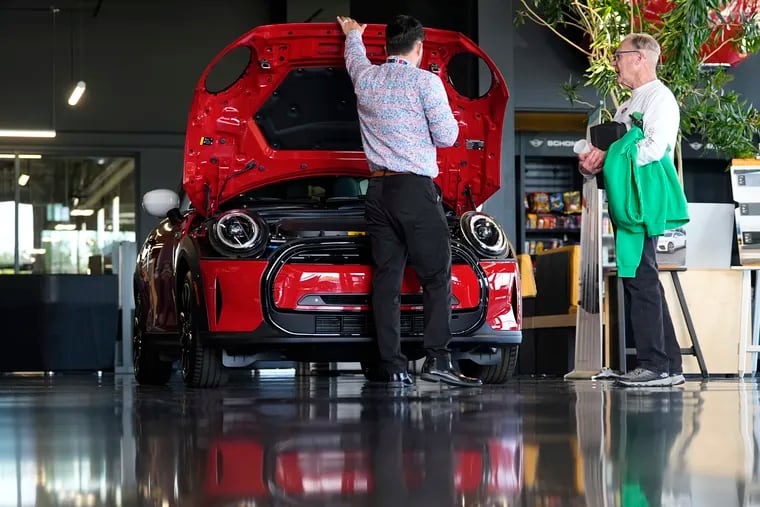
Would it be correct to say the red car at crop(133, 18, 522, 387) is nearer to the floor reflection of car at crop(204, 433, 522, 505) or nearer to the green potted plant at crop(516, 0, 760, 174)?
the floor reflection of car at crop(204, 433, 522, 505)

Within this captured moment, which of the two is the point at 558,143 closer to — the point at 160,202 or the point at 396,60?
the point at 160,202

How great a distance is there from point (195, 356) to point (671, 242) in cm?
346

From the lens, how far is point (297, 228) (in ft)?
17.3

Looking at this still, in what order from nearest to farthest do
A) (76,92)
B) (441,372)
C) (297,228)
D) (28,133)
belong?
(441,372) < (297,228) < (28,133) < (76,92)

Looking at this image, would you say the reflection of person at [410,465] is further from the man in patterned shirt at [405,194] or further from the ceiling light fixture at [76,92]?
the ceiling light fixture at [76,92]

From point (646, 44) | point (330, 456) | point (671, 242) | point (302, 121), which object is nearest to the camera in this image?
point (330, 456)

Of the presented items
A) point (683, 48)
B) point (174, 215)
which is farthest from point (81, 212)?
point (174, 215)

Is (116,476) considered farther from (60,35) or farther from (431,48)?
(60,35)

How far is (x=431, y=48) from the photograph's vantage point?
224 inches

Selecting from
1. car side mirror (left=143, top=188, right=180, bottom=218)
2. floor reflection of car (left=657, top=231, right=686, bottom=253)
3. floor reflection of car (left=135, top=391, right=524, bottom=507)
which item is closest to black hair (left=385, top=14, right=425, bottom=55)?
car side mirror (left=143, top=188, right=180, bottom=218)

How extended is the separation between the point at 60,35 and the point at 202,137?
975cm

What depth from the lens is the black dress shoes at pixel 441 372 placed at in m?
5.02

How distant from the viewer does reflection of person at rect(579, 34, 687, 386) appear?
536 centimetres

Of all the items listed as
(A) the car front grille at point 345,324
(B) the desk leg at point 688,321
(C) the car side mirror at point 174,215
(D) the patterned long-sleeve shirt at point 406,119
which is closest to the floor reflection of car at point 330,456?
(A) the car front grille at point 345,324
